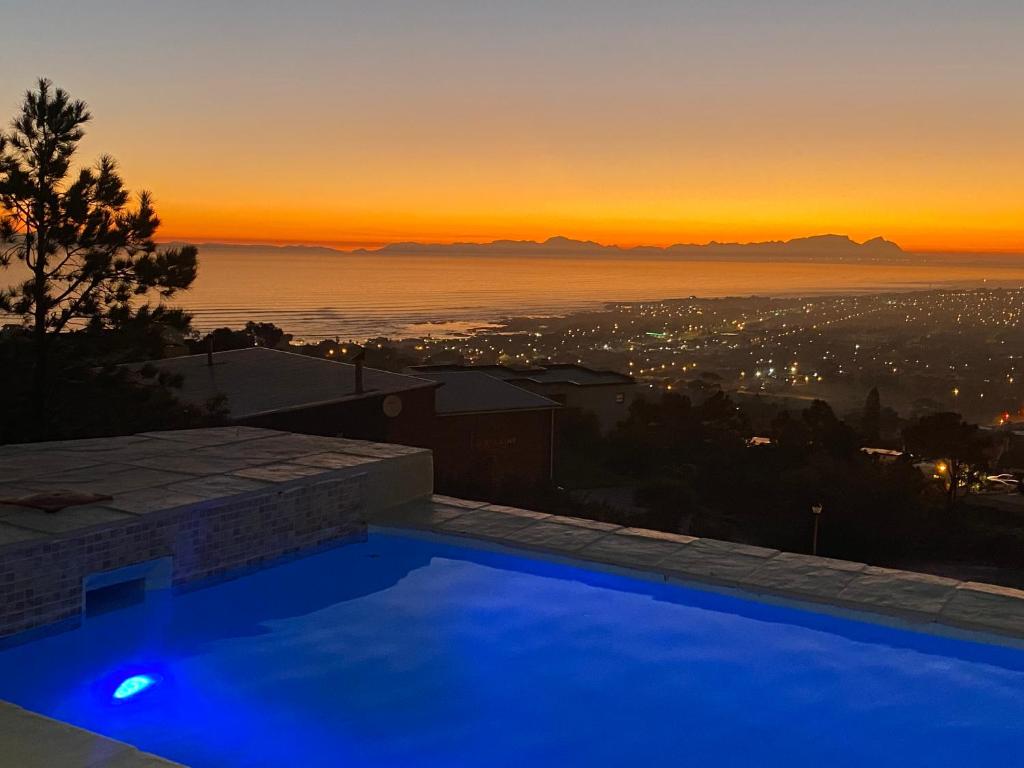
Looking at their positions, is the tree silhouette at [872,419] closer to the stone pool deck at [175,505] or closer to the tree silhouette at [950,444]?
the tree silhouette at [950,444]

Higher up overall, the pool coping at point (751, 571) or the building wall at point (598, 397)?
the pool coping at point (751, 571)

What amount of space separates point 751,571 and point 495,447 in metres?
20.2

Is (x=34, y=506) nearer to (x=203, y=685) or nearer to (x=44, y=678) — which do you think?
(x=44, y=678)

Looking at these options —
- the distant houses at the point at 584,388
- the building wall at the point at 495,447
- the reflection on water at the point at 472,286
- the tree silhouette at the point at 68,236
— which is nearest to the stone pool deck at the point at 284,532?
the tree silhouette at the point at 68,236

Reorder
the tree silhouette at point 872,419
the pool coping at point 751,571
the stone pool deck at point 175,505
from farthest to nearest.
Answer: the tree silhouette at point 872,419, the pool coping at point 751,571, the stone pool deck at point 175,505

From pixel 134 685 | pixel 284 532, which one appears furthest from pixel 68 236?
pixel 134 685

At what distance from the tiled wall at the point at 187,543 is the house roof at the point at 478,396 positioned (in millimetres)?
17061

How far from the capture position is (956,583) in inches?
208

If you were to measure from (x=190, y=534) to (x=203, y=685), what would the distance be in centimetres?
99

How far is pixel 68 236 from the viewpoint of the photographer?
13.2 meters

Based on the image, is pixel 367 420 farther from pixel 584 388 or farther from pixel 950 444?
pixel 584 388

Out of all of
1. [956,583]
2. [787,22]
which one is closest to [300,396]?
[787,22]

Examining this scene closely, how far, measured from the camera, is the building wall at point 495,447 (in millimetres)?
23781

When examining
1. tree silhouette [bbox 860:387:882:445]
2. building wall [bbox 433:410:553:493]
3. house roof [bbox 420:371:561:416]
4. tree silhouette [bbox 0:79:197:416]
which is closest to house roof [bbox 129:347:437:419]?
building wall [bbox 433:410:553:493]
